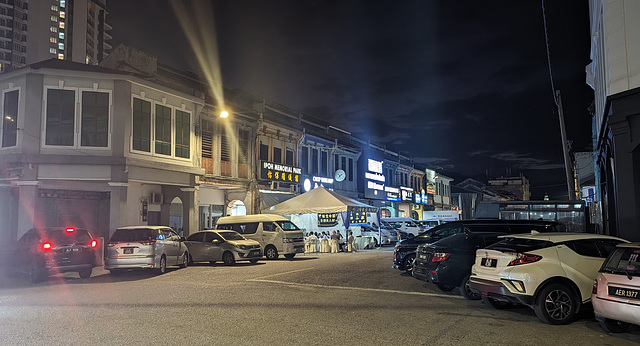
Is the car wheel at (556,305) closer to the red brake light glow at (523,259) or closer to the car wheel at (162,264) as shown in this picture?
the red brake light glow at (523,259)

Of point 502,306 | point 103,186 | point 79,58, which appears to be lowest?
point 502,306

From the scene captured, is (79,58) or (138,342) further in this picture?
(79,58)

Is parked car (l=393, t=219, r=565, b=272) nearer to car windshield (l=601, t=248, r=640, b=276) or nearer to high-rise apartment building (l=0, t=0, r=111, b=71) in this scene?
car windshield (l=601, t=248, r=640, b=276)

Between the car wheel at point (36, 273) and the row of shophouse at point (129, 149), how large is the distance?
6.28 meters

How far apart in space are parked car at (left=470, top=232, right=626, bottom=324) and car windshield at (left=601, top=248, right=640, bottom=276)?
1.07m

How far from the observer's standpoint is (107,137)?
2253 centimetres

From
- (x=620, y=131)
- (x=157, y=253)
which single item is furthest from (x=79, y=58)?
(x=620, y=131)

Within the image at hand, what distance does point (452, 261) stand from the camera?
1208 centimetres

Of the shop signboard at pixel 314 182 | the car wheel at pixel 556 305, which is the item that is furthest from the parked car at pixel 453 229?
the shop signboard at pixel 314 182

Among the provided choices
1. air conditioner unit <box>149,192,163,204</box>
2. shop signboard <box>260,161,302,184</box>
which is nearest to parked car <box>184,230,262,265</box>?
air conditioner unit <box>149,192,163,204</box>

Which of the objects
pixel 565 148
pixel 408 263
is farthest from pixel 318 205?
pixel 565 148

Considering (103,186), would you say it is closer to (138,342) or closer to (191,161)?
(191,161)

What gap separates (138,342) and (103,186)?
57.6ft

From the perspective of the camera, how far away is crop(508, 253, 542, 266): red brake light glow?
29.7 feet
